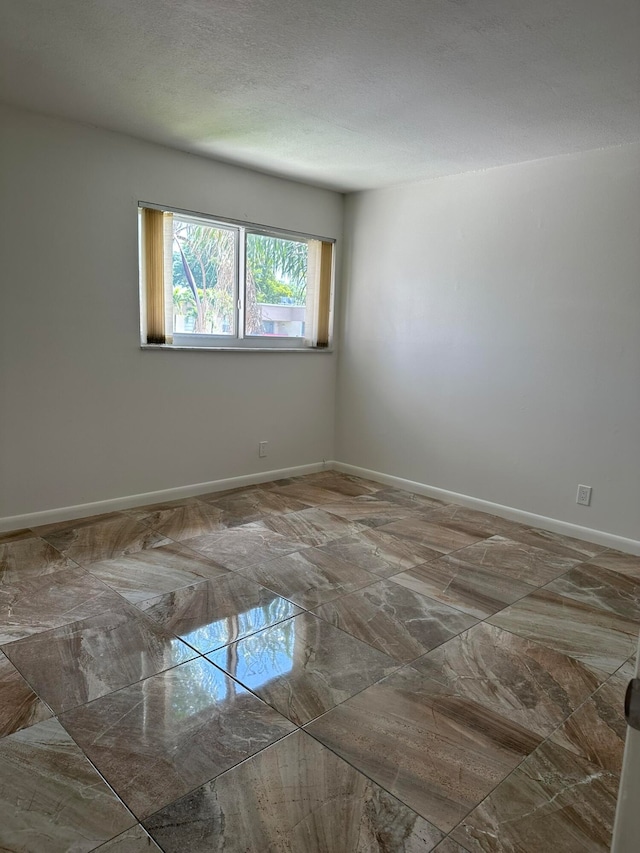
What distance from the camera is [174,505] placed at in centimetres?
390

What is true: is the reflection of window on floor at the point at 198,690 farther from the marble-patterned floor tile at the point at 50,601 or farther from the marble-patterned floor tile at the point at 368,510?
the marble-patterned floor tile at the point at 368,510

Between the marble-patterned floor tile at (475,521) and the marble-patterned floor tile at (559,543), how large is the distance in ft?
0.25

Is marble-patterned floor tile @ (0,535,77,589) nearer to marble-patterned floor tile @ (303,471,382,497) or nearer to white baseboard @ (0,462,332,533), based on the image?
white baseboard @ (0,462,332,533)

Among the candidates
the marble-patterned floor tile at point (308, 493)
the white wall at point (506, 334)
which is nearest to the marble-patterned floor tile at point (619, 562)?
the white wall at point (506, 334)

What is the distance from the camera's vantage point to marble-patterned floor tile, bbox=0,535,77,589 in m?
2.76

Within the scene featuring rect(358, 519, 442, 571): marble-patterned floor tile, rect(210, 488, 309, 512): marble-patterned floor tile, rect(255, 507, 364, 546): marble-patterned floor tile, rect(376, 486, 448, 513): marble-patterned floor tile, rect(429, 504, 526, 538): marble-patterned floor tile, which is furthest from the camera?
rect(376, 486, 448, 513): marble-patterned floor tile

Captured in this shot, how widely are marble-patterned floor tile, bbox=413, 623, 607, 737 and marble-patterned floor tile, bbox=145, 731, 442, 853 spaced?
58cm

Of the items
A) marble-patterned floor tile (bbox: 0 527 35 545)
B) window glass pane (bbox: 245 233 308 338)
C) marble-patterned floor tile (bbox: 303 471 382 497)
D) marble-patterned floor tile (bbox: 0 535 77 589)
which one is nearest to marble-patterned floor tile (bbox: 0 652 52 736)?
marble-patterned floor tile (bbox: 0 535 77 589)

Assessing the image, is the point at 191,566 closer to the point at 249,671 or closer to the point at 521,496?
the point at 249,671

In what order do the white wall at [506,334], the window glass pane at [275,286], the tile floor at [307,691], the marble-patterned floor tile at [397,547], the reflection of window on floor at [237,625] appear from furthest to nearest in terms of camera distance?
1. the window glass pane at [275,286]
2. the white wall at [506,334]
3. the marble-patterned floor tile at [397,547]
4. the reflection of window on floor at [237,625]
5. the tile floor at [307,691]

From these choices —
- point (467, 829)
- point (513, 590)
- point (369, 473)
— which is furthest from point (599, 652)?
point (369, 473)

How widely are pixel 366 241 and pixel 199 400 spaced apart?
6.27 ft

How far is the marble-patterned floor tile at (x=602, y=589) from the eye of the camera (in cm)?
266

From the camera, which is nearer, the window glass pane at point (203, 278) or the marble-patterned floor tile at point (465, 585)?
the marble-patterned floor tile at point (465, 585)
